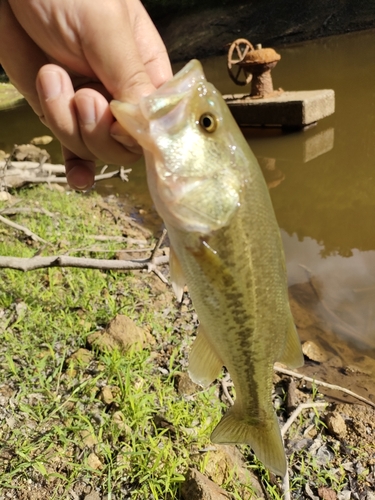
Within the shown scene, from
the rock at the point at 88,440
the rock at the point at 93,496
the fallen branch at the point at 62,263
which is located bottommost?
the rock at the point at 93,496

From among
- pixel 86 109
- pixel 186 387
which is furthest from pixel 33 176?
pixel 86 109

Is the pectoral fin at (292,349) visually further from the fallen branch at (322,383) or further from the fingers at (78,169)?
the fallen branch at (322,383)

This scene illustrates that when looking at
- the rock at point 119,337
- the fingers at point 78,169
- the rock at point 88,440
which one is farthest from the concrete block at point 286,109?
the rock at point 88,440

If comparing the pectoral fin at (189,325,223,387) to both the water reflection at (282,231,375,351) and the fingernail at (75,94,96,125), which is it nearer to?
the fingernail at (75,94,96,125)

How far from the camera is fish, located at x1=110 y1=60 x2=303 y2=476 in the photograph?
145cm

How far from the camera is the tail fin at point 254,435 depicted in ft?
6.13

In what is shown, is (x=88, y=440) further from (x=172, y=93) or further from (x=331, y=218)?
(x=331, y=218)

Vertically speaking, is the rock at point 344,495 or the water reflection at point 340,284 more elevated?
the rock at point 344,495

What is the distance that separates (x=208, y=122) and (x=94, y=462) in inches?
83.3

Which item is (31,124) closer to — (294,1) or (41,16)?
(41,16)

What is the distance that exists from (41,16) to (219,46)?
98.0ft

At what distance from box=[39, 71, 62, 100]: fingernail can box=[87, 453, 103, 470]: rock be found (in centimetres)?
204

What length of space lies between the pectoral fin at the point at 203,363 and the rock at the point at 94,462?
1259 mm

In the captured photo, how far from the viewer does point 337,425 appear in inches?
121
